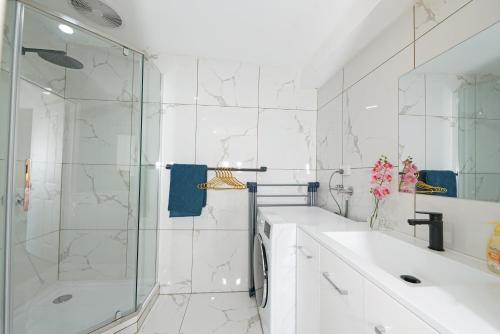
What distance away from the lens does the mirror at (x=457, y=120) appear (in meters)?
0.75

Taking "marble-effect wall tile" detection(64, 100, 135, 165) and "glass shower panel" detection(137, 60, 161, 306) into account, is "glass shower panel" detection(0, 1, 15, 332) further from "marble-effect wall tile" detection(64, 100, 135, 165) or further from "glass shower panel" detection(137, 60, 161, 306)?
"glass shower panel" detection(137, 60, 161, 306)

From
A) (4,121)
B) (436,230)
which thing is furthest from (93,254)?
(436,230)

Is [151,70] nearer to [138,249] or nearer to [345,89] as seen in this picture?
[138,249]

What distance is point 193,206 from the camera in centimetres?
189

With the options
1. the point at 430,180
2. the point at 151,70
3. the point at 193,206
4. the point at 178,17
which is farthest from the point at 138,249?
the point at 430,180

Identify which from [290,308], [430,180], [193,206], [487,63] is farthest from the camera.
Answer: [193,206]

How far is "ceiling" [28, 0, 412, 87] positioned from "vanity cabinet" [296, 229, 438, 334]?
1.25 metres

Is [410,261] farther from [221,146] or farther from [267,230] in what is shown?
[221,146]

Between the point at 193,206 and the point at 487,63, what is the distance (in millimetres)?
1881

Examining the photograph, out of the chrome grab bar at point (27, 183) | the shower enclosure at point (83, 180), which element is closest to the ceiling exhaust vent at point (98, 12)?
the shower enclosure at point (83, 180)

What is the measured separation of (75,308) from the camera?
60.1 inches

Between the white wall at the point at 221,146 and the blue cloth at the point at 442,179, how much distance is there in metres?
1.17

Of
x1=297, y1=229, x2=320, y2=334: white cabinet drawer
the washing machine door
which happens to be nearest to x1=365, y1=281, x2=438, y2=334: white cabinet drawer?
x1=297, y1=229, x2=320, y2=334: white cabinet drawer

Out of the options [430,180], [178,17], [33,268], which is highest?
[178,17]
